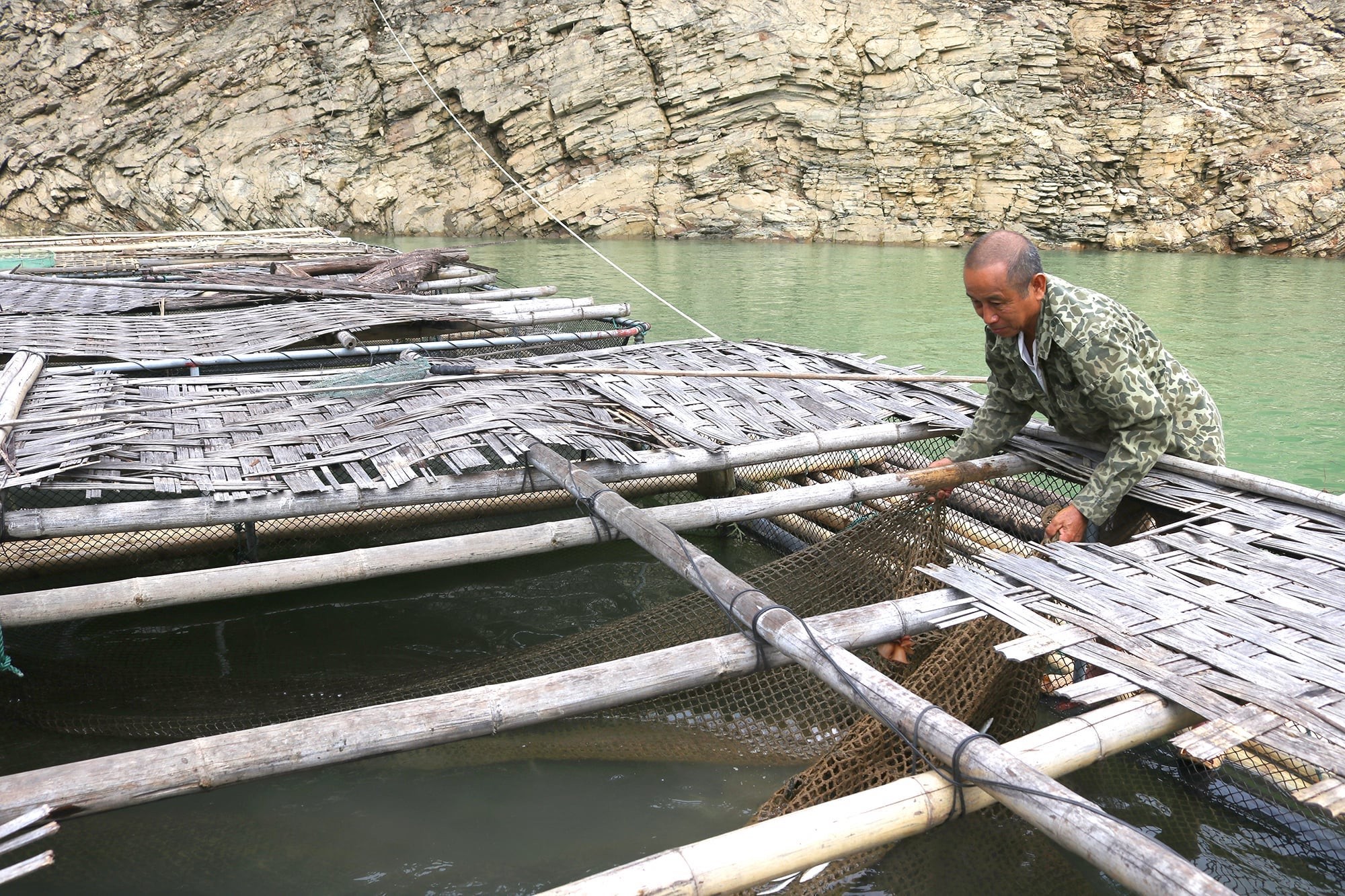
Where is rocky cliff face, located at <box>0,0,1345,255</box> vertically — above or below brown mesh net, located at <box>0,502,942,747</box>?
above

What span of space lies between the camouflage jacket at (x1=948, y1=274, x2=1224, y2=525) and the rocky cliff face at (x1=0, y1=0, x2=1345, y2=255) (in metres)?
16.7

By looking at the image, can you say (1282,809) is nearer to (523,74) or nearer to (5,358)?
(5,358)

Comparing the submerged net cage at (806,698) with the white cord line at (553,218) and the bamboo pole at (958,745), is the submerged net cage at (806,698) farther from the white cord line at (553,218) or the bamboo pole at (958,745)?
the white cord line at (553,218)

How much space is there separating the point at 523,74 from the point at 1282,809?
1939 centimetres

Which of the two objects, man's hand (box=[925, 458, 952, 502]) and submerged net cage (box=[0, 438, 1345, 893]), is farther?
man's hand (box=[925, 458, 952, 502])

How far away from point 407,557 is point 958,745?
169cm

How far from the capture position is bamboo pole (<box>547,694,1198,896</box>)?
1.52 metres

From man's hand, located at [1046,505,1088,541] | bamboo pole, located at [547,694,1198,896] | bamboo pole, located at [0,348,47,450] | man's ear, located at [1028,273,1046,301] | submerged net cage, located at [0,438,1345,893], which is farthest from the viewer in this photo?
bamboo pole, located at [0,348,47,450]

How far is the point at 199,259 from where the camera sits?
8531 mm

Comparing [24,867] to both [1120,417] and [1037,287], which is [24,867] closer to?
[1037,287]

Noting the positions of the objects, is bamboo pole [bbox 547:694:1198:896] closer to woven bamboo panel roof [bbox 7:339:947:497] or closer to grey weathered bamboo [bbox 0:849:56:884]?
grey weathered bamboo [bbox 0:849:56:884]

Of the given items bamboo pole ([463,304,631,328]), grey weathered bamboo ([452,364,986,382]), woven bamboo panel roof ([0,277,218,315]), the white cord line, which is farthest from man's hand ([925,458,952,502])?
woven bamboo panel roof ([0,277,218,315])

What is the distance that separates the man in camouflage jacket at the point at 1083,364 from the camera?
277cm

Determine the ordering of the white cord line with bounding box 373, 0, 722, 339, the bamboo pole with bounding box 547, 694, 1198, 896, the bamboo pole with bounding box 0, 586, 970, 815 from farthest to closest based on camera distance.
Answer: the white cord line with bounding box 373, 0, 722, 339
the bamboo pole with bounding box 0, 586, 970, 815
the bamboo pole with bounding box 547, 694, 1198, 896
